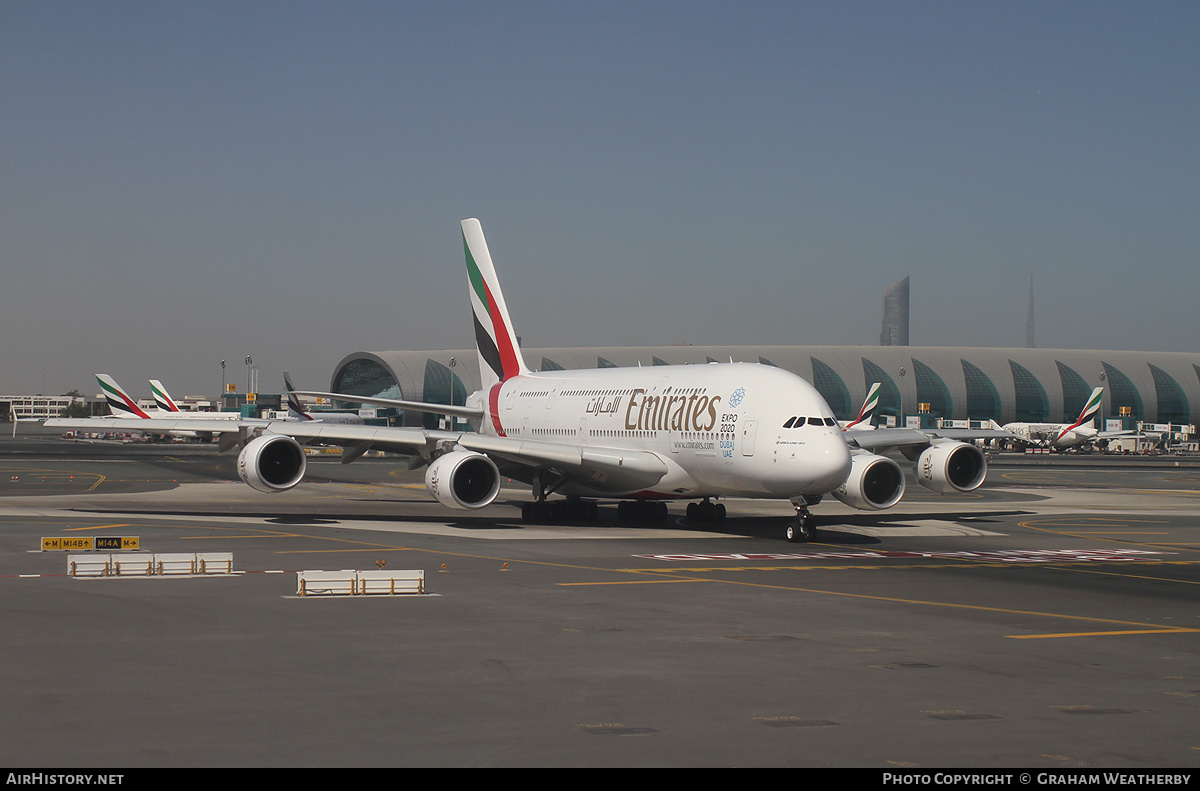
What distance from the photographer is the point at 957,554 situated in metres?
27.0

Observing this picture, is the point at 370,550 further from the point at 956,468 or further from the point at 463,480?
the point at 956,468

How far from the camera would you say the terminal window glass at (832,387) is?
167 metres

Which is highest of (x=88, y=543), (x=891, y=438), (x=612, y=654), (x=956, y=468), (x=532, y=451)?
(x=891, y=438)

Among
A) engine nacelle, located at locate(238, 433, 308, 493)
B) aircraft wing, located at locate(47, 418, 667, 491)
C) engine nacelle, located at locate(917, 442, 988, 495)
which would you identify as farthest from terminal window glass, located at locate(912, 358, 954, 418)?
engine nacelle, located at locate(238, 433, 308, 493)

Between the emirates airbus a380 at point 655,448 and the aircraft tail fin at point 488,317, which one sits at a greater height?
the aircraft tail fin at point 488,317

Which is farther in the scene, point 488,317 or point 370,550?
point 488,317

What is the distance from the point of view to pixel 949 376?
17200 cm

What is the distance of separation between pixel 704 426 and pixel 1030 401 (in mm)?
151560

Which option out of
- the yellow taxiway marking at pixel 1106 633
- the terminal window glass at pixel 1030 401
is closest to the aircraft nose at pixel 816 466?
the yellow taxiway marking at pixel 1106 633

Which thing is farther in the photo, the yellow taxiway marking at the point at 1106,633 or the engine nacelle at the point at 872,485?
the engine nacelle at the point at 872,485

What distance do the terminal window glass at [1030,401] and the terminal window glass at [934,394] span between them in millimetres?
9575

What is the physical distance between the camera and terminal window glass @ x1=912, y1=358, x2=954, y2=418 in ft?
557

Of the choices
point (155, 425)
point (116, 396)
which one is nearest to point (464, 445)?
point (155, 425)

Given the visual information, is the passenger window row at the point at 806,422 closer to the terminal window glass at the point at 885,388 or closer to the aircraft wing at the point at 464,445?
the aircraft wing at the point at 464,445
